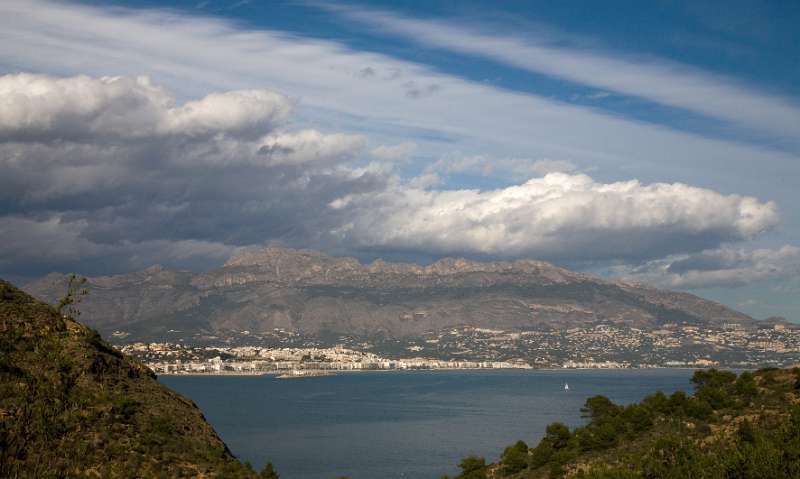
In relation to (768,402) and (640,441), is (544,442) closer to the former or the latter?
(640,441)

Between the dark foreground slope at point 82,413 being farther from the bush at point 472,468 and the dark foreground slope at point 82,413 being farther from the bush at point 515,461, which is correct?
the bush at point 515,461

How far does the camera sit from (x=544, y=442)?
223 feet

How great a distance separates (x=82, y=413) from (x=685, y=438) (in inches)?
1513

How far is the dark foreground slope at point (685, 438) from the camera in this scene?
44.2 meters

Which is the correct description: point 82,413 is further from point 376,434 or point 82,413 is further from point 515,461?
point 376,434

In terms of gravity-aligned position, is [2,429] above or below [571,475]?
above

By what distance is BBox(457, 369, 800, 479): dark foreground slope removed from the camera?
145ft

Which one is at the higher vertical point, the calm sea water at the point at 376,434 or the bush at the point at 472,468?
the bush at the point at 472,468

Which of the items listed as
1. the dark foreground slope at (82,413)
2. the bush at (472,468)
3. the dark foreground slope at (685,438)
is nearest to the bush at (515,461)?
the dark foreground slope at (685,438)

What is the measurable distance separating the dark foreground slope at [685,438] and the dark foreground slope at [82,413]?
23.6 metres

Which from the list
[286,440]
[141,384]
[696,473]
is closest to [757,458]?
[696,473]

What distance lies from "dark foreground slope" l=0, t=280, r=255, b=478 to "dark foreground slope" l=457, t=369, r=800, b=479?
2356cm

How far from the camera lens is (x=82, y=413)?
151 feet

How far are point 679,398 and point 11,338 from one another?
52.1m
